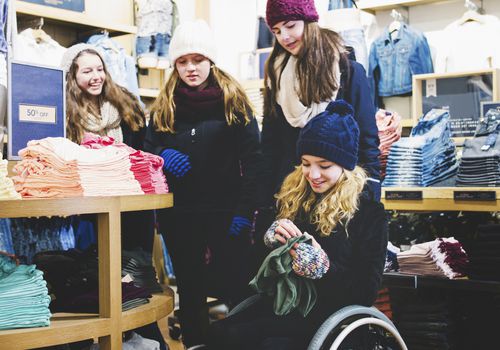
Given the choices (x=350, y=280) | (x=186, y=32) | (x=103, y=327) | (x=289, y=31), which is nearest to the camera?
(x=103, y=327)

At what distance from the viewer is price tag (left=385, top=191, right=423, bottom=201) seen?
318cm

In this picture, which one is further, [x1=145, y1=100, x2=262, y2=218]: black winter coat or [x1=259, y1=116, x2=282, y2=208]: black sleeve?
[x1=145, y1=100, x2=262, y2=218]: black winter coat

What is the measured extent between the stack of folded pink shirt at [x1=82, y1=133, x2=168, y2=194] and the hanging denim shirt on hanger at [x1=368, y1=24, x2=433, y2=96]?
125 inches

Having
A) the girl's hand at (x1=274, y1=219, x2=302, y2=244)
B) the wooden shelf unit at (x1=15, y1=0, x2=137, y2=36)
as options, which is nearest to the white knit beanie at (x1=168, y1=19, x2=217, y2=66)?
the girl's hand at (x1=274, y1=219, x2=302, y2=244)

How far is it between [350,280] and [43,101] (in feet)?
4.45

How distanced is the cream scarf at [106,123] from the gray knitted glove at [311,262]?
1.22 meters

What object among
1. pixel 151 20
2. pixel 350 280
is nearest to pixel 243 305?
pixel 350 280

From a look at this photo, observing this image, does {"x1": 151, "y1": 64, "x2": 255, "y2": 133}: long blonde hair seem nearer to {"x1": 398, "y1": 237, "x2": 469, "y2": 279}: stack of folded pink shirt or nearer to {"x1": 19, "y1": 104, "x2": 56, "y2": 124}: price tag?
{"x1": 19, "y1": 104, "x2": 56, "y2": 124}: price tag

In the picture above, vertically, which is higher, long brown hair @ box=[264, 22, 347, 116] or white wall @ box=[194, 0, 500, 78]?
white wall @ box=[194, 0, 500, 78]

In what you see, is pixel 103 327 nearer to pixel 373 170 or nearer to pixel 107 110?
pixel 373 170

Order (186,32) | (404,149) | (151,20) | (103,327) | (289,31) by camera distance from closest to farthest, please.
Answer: (103,327)
(289,31)
(186,32)
(404,149)
(151,20)

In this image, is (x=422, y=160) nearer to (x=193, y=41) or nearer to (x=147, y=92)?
(x=193, y=41)

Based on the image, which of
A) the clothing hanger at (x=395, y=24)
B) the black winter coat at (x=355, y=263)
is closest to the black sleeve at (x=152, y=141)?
the black winter coat at (x=355, y=263)

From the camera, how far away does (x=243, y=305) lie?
2639 millimetres
